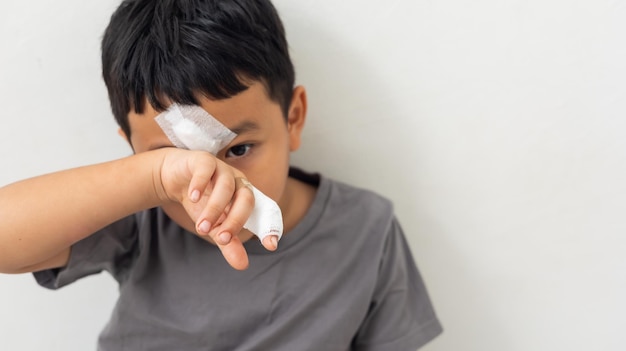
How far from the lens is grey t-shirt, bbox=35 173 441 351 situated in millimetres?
703

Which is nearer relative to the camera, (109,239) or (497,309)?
(109,239)

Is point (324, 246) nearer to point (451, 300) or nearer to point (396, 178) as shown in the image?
point (396, 178)

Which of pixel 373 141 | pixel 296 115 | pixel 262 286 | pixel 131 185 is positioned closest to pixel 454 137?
pixel 373 141

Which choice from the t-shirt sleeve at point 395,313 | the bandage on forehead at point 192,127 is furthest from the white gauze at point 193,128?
the t-shirt sleeve at point 395,313

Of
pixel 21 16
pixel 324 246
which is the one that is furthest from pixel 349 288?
pixel 21 16

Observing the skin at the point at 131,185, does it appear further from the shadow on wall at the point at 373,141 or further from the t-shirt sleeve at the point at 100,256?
the shadow on wall at the point at 373,141

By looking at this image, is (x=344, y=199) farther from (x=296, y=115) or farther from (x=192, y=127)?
(x=192, y=127)

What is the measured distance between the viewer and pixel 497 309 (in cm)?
88

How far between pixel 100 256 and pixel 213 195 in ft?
0.85

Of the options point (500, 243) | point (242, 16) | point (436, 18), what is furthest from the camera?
point (500, 243)

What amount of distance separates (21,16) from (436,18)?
1.67ft

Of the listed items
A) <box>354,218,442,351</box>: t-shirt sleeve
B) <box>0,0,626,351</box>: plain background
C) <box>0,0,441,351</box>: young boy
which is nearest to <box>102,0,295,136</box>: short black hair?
<box>0,0,441,351</box>: young boy

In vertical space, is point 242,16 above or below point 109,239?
above

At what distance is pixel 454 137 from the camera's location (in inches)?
30.9
